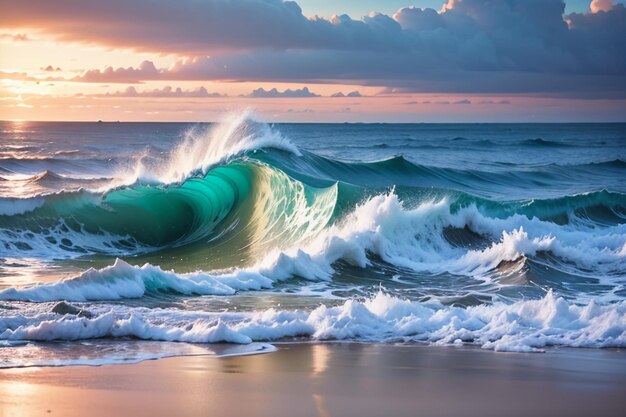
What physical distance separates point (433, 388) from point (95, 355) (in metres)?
3.38

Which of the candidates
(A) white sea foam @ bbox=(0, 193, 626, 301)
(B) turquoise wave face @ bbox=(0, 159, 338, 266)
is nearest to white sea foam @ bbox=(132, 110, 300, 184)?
(B) turquoise wave face @ bbox=(0, 159, 338, 266)

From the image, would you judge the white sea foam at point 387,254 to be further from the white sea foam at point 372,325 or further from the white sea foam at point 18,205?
the white sea foam at point 18,205

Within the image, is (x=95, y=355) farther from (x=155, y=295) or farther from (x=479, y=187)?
(x=479, y=187)

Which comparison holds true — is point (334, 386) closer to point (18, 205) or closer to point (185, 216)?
point (18, 205)

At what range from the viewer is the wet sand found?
6.36 meters

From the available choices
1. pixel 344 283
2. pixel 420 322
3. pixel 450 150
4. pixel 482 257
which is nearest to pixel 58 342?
pixel 420 322

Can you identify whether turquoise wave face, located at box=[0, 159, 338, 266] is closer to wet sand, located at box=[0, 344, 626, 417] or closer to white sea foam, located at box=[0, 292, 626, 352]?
white sea foam, located at box=[0, 292, 626, 352]

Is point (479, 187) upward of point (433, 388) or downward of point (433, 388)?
upward

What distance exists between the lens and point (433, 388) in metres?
7.09

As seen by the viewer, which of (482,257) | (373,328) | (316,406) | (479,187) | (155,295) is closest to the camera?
(316,406)

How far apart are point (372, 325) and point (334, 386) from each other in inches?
111

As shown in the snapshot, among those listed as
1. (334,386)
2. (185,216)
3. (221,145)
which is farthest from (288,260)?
(221,145)

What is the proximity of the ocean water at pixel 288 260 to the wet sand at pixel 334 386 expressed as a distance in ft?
2.06

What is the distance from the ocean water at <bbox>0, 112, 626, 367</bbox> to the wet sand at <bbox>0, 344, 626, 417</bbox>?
0.63 m
